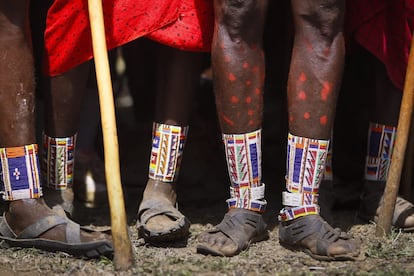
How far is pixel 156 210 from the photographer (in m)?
3.71

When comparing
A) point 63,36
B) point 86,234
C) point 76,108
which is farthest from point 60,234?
point 63,36

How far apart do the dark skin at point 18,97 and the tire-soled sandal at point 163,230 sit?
30 centimetres

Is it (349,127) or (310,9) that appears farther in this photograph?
Result: (349,127)

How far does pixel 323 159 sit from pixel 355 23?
2.14ft

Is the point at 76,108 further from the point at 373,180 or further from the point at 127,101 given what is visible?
the point at 127,101

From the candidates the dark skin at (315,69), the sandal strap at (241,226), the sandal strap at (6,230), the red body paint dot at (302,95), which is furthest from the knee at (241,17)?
the sandal strap at (6,230)

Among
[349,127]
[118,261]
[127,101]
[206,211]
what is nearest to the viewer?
[118,261]

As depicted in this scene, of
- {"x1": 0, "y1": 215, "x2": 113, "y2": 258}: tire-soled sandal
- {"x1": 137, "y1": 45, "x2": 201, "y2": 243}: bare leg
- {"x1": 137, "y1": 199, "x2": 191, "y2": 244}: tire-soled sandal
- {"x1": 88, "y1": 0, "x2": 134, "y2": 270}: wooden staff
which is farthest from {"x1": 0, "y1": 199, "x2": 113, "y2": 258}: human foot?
{"x1": 137, "y1": 45, "x2": 201, "y2": 243}: bare leg

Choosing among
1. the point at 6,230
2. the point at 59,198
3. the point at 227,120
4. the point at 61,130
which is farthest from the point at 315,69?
the point at 6,230

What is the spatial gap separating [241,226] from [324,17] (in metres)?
0.93

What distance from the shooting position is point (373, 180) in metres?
4.01

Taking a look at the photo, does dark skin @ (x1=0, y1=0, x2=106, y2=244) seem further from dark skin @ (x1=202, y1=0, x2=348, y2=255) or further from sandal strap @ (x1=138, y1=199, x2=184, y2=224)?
dark skin @ (x1=202, y1=0, x2=348, y2=255)

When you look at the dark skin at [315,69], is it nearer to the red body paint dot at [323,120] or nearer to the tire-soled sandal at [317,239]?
the red body paint dot at [323,120]

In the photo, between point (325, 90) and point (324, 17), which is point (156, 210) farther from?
point (324, 17)
